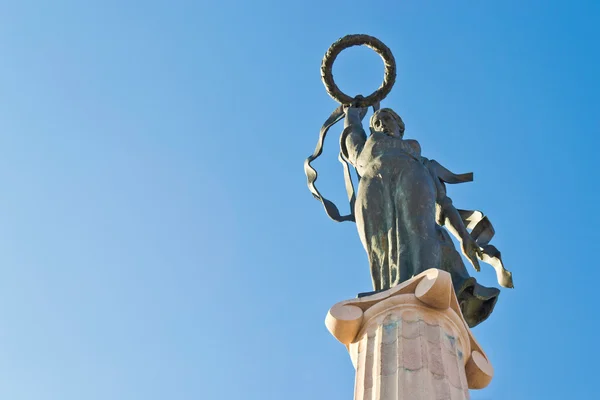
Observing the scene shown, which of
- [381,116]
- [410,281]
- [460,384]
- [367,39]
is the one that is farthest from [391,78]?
[460,384]

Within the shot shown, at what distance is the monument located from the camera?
9008 millimetres

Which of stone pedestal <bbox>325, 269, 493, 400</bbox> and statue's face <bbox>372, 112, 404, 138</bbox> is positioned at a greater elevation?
statue's face <bbox>372, 112, 404, 138</bbox>

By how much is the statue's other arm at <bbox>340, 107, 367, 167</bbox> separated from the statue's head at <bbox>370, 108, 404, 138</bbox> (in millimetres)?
311

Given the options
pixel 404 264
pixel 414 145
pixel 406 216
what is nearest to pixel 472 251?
pixel 406 216

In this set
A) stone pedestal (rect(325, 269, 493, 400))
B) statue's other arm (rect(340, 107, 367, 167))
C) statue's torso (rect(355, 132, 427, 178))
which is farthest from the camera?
statue's other arm (rect(340, 107, 367, 167))

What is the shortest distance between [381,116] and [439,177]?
118 centimetres

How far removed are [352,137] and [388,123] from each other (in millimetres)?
616

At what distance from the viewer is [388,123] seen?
12938 mm

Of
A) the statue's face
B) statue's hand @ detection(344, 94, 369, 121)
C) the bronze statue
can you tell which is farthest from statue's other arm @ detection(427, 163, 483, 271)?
statue's hand @ detection(344, 94, 369, 121)

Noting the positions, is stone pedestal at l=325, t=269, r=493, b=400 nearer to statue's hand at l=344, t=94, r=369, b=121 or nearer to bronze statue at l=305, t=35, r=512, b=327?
bronze statue at l=305, t=35, r=512, b=327

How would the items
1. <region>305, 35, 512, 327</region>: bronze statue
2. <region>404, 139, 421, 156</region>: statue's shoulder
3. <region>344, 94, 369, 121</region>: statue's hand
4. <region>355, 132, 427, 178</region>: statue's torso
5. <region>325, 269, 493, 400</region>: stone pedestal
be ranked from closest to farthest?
<region>325, 269, 493, 400</region>: stone pedestal → <region>305, 35, 512, 327</region>: bronze statue → <region>355, 132, 427, 178</region>: statue's torso → <region>404, 139, 421, 156</region>: statue's shoulder → <region>344, 94, 369, 121</region>: statue's hand

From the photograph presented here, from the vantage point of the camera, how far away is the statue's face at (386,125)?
12.9 meters

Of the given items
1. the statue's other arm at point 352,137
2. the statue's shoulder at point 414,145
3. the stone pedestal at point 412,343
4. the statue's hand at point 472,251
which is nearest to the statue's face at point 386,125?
the statue's shoulder at point 414,145

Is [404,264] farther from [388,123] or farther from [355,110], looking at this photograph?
[355,110]
